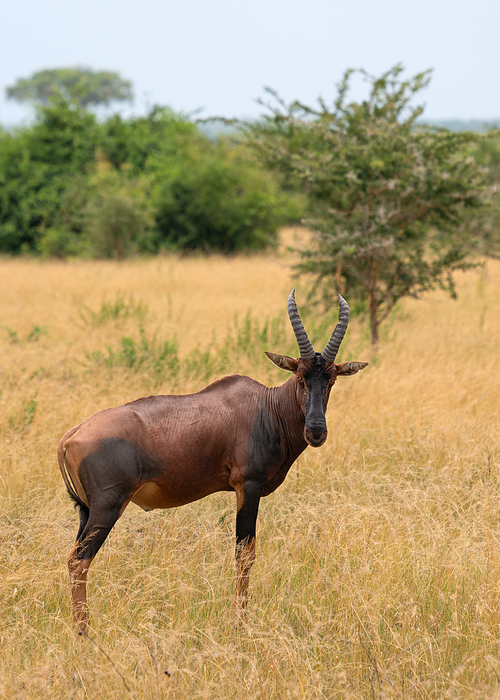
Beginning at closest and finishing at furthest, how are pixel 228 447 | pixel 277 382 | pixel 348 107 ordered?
pixel 228 447 → pixel 277 382 → pixel 348 107

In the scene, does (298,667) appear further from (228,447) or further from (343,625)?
(228,447)

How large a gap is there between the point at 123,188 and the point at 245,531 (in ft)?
68.0

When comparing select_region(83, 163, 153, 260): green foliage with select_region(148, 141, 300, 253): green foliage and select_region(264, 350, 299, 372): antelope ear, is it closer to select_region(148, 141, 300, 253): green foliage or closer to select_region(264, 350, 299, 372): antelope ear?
select_region(148, 141, 300, 253): green foliage

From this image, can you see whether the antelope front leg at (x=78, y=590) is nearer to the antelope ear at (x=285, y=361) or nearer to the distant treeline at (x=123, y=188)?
the antelope ear at (x=285, y=361)

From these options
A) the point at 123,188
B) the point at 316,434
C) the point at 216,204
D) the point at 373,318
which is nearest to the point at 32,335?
the point at 373,318

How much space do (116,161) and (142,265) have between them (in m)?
9.39

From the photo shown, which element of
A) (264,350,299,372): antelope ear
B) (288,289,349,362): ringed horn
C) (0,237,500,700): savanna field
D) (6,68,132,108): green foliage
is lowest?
(0,237,500,700): savanna field

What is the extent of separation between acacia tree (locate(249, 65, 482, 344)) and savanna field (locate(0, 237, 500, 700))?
2.25 metres

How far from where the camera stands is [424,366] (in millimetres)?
8461

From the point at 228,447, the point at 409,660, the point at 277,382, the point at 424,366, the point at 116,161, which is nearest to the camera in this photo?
the point at 409,660

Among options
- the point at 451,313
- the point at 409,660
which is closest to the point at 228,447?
the point at 409,660

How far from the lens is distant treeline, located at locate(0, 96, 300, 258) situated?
23.4 meters

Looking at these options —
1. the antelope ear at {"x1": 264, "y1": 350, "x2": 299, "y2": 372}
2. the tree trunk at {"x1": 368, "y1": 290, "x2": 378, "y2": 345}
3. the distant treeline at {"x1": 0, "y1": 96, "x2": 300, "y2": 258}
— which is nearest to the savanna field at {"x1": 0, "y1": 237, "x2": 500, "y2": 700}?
the antelope ear at {"x1": 264, "y1": 350, "x2": 299, "y2": 372}

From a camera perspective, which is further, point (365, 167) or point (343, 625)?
point (365, 167)
